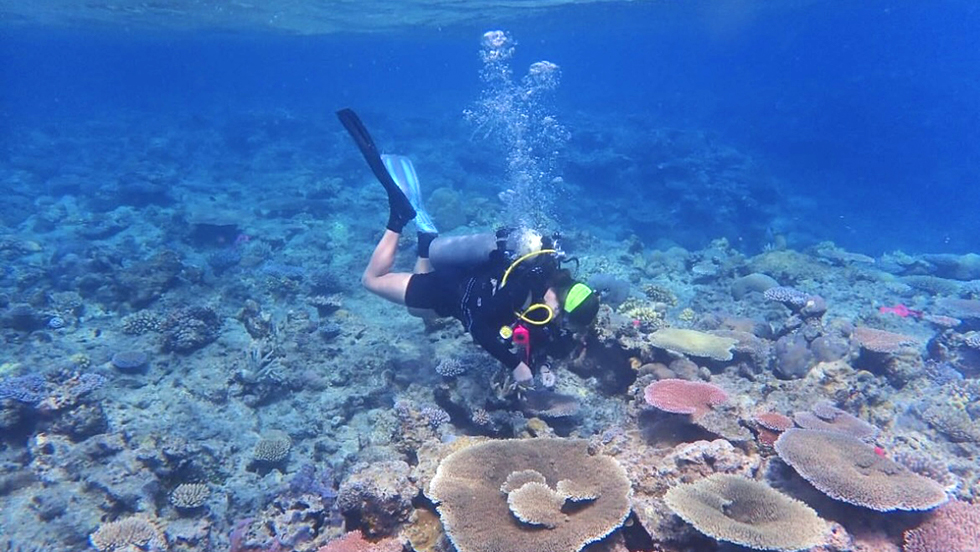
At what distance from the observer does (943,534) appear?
323 cm

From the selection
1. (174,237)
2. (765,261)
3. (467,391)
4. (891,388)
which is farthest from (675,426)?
(174,237)

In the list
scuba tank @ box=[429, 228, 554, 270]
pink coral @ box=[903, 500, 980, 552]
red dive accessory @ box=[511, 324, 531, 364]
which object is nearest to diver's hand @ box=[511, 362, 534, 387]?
red dive accessory @ box=[511, 324, 531, 364]

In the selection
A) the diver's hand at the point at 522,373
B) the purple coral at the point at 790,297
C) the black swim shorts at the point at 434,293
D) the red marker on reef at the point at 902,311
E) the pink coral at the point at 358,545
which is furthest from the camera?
the red marker on reef at the point at 902,311

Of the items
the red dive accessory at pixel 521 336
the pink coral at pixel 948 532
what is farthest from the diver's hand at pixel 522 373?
the pink coral at pixel 948 532

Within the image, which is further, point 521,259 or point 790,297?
point 790,297

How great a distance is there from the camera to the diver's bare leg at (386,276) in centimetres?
716

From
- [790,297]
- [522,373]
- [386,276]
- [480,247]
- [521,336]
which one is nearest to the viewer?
[521,336]

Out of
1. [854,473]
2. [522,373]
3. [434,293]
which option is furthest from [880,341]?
[434,293]

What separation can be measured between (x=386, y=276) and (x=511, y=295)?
9.55ft

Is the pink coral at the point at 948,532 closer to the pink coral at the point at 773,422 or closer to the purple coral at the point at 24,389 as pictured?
the pink coral at the point at 773,422

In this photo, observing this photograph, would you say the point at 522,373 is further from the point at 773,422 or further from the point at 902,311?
the point at 902,311

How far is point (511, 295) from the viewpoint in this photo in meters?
5.16

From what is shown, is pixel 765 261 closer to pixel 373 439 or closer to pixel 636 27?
pixel 373 439

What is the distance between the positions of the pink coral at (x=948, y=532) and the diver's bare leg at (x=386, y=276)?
5752 mm
